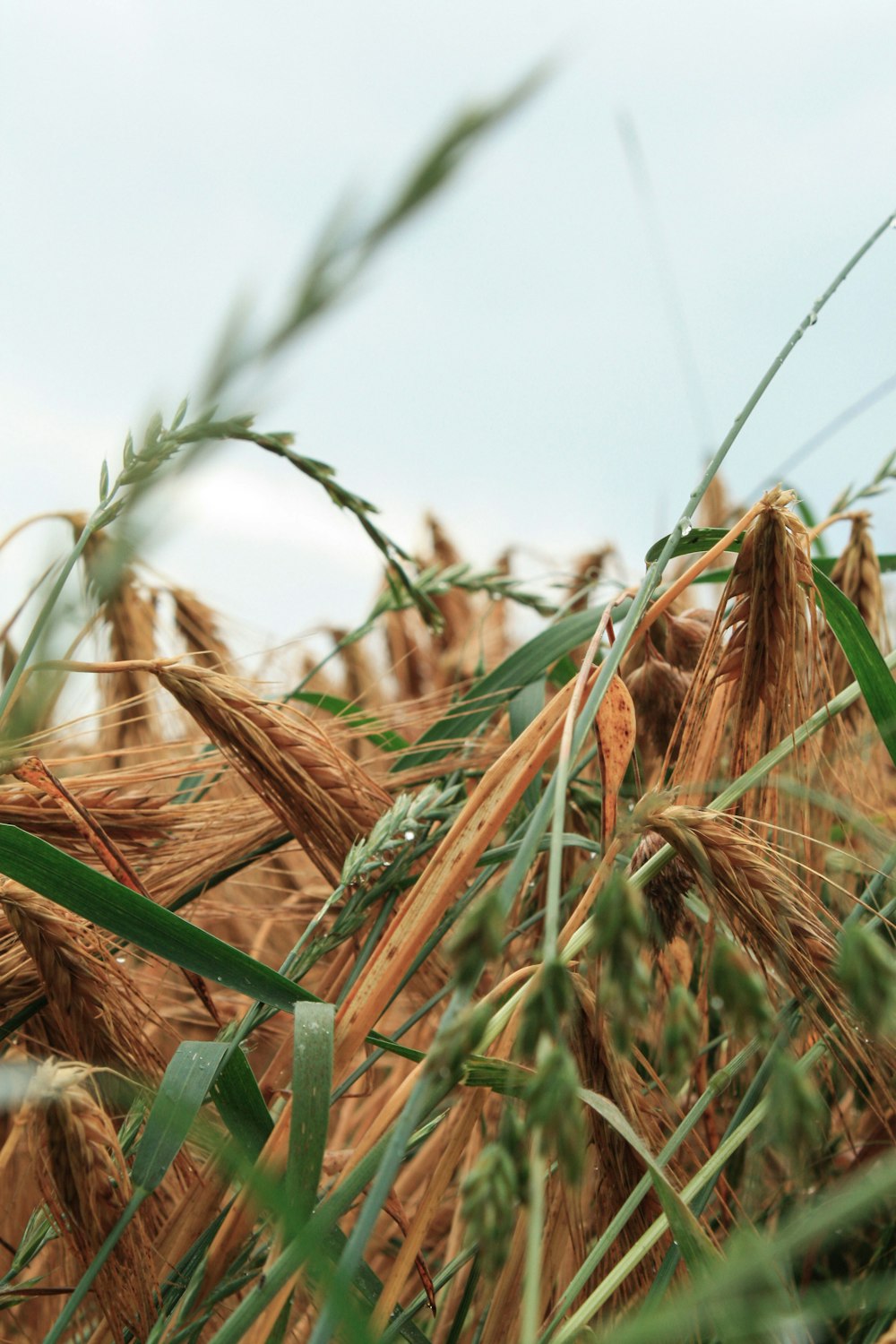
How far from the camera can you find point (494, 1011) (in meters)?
0.51

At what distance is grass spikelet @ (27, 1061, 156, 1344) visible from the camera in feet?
1.43

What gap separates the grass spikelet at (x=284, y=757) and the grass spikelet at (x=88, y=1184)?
23cm

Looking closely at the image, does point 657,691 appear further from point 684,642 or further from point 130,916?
point 130,916

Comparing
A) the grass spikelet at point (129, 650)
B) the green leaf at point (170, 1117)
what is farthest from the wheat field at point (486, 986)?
the grass spikelet at point (129, 650)

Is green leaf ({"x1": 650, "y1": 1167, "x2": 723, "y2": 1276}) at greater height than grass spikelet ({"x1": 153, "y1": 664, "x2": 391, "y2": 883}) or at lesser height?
lesser

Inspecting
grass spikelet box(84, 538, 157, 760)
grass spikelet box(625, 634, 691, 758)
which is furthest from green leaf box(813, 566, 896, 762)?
grass spikelet box(84, 538, 157, 760)

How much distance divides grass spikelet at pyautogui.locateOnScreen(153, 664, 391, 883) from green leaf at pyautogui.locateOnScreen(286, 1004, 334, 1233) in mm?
213

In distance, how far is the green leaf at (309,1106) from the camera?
0.43 metres

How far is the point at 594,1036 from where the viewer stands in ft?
1.64

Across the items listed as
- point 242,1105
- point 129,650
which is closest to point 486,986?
point 242,1105

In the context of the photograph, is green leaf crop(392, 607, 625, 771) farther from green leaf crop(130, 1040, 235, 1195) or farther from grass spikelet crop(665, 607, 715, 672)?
green leaf crop(130, 1040, 235, 1195)

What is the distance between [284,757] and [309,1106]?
0.87ft

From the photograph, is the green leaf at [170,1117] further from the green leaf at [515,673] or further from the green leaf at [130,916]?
the green leaf at [515,673]

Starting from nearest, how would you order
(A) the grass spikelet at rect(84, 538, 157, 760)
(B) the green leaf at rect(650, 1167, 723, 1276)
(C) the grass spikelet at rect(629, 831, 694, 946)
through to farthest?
1. (B) the green leaf at rect(650, 1167, 723, 1276)
2. (C) the grass spikelet at rect(629, 831, 694, 946)
3. (A) the grass spikelet at rect(84, 538, 157, 760)
